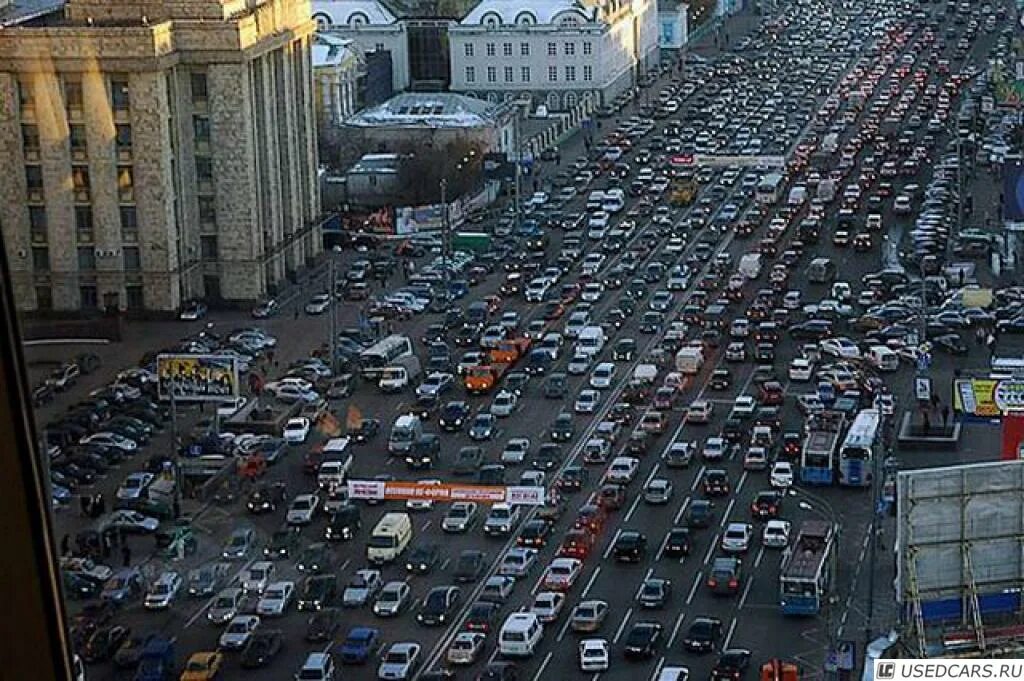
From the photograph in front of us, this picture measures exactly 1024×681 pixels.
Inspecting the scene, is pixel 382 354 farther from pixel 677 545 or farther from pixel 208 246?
A: pixel 677 545

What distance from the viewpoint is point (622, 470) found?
260 inches

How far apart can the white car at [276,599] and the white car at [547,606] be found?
2.10 ft

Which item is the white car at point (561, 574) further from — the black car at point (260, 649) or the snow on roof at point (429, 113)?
the snow on roof at point (429, 113)

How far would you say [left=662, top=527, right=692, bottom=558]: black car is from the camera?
5754 millimetres

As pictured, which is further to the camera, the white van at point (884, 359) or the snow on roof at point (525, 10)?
the snow on roof at point (525, 10)

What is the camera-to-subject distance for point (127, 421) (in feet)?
23.9

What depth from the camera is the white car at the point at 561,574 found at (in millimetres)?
5477

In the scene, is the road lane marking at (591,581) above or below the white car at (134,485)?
above

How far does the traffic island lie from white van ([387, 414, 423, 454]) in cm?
162

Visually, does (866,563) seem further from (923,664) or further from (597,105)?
(597,105)

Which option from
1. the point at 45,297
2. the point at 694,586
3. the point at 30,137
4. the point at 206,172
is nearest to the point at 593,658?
the point at 694,586

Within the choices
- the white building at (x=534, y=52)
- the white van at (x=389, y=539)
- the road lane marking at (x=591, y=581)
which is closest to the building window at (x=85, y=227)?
the white van at (x=389, y=539)

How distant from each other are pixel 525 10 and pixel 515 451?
957cm

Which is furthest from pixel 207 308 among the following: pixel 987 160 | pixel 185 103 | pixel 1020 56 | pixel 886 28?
pixel 886 28
